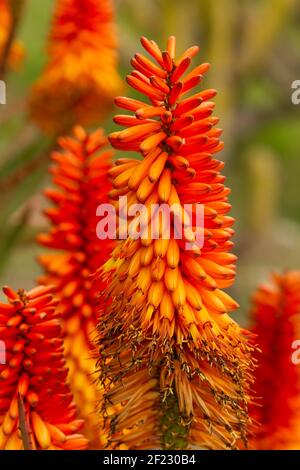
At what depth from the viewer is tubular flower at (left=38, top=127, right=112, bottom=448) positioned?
137 cm

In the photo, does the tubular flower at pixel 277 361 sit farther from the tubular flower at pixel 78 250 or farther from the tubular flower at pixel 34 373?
the tubular flower at pixel 34 373

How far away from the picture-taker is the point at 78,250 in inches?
55.4

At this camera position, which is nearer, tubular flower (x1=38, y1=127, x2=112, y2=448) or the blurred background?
tubular flower (x1=38, y1=127, x2=112, y2=448)

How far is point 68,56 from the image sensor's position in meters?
2.10

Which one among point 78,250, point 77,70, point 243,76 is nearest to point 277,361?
point 78,250

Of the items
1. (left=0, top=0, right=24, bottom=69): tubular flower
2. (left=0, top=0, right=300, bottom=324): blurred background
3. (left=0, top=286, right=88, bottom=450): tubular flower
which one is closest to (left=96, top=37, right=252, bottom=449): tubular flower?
(left=0, top=286, right=88, bottom=450): tubular flower

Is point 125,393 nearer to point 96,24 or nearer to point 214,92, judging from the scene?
point 214,92

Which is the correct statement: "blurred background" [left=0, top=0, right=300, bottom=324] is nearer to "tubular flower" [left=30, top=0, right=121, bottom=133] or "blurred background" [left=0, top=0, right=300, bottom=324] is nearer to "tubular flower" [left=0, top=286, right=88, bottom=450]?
"tubular flower" [left=30, top=0, right=121, bottom=133]

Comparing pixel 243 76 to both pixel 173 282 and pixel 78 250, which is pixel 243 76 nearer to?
pixel 78 250

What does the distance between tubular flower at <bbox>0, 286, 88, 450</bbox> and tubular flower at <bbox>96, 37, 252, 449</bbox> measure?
52mm

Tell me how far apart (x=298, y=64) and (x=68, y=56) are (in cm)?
434

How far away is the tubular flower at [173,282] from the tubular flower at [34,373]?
0.05 meters

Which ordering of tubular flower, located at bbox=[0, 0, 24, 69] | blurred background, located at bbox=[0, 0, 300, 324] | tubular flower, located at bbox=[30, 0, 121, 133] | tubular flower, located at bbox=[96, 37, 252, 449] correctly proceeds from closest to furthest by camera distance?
tubular flower, located at bbox=[96, 37, 252, 449]
tubular flower, located at bbox=[30, 0, 121, 133]
tubular flower, located at bbox=[0, 0, 24, 69]
blurred background, located at bbox=[0, 0, 300, 324]

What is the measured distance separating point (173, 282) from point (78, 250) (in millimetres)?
414
